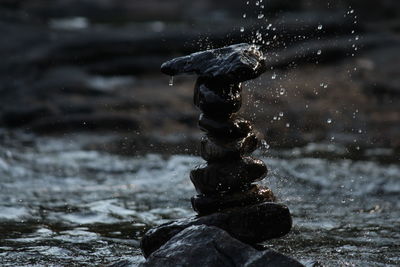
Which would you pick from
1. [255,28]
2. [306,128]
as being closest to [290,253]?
[306,128]

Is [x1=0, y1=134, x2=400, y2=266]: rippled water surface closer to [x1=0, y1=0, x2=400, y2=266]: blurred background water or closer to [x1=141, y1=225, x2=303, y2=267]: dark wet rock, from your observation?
[x1=0, y1=0, x2=400, y2=266]: blurred background water

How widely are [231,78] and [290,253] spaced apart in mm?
1392

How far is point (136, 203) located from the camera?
785 centimetres

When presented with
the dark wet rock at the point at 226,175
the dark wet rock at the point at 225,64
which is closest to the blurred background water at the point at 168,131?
the dark wet rock at the point at 226,175

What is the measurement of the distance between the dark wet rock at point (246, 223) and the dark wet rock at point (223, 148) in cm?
34

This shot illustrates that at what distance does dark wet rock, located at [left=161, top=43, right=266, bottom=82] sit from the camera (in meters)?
4.87

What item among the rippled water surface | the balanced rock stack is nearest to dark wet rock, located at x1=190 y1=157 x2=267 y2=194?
the balanced rock stack

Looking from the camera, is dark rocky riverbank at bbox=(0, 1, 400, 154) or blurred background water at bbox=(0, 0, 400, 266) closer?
blurred background water at bbox=(0, 0, 400, 266)

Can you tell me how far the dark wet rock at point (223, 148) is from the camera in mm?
5082

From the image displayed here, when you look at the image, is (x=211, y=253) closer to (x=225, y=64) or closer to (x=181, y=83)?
(x=225, y=64)

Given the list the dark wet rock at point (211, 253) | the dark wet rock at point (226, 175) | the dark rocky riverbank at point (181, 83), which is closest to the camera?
the dark wet rock at point (211, 253)

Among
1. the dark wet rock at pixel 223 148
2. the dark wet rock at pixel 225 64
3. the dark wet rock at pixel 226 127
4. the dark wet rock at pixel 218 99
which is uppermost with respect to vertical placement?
the dark wet rock at pixel 225 64

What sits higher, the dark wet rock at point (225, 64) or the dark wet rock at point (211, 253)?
the dark wet rock at point (225, 64)

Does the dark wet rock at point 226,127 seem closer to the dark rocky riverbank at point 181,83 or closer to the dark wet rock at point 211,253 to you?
the dark wet rock at point 211,253
